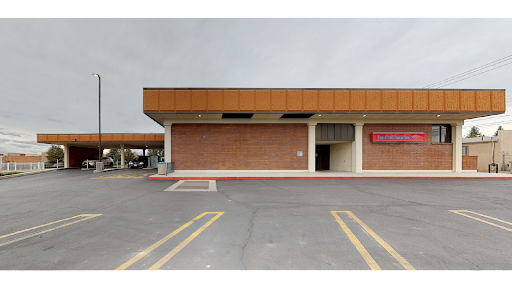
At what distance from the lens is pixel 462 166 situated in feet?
51.2

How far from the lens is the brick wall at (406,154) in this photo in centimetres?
1541

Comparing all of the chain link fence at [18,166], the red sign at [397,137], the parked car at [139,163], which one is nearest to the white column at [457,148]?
the red sign at [397,137]

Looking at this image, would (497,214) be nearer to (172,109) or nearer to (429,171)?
(429,171)

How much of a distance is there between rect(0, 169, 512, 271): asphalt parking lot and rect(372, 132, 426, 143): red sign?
29.7 feet

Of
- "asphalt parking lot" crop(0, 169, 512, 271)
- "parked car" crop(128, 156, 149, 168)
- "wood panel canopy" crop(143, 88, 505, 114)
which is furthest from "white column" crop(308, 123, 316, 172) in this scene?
"parked car" crop(128, 156, 149, 168)

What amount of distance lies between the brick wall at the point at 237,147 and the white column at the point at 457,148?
12774 millimetres


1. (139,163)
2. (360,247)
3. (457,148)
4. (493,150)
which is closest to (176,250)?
(360,247)

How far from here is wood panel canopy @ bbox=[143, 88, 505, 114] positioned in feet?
43.1

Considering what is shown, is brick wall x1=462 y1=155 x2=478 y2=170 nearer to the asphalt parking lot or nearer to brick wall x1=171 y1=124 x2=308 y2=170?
the asphalt parking lot

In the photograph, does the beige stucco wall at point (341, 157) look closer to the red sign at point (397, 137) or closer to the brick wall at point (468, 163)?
the red sign at point (397, 137)

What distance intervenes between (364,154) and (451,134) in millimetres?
7976

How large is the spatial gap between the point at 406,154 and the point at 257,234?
56.9ft

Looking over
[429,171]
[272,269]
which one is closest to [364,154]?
[429,171]
